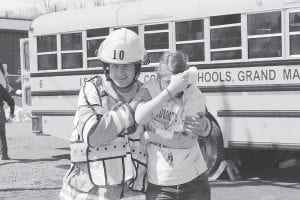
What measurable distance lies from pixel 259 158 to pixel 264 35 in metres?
2.30

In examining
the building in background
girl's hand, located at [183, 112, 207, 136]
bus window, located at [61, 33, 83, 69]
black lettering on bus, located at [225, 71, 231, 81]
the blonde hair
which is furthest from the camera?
the building in background

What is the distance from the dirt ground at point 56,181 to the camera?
703 cm

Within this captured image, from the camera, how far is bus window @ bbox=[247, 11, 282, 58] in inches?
283

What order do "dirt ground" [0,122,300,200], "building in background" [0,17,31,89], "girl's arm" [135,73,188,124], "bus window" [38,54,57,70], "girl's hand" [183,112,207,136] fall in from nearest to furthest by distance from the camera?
1. "girl's arm" [135,73,188,124]
2. "girl's hand" [183,112,207,136]
3. "dirt ground" [0,122,300,200]
4. "bus window" [38,54,57,70]
5. "building in background" [0,17,31,89]

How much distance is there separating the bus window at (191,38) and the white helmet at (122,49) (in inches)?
214

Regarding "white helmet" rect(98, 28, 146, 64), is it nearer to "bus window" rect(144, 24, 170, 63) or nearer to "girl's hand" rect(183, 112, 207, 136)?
"girl's hand" rect(183, 112, 207, 136)

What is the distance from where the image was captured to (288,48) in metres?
7.08

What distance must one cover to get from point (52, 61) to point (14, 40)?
1162 inches

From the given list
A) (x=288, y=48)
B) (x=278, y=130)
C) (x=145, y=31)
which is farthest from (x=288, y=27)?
(x=145, y=31)

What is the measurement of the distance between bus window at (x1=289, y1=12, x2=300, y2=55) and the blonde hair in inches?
168

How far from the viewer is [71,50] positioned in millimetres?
9320

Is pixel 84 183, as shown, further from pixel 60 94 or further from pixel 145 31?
pixel 60 94

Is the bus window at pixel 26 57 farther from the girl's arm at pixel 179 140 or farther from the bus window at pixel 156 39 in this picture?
the girl's arm at pixel 179 140

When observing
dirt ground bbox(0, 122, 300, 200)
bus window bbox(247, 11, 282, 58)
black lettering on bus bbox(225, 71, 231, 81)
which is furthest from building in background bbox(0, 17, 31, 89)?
bus window bbox(247, 11, 282, 58)
